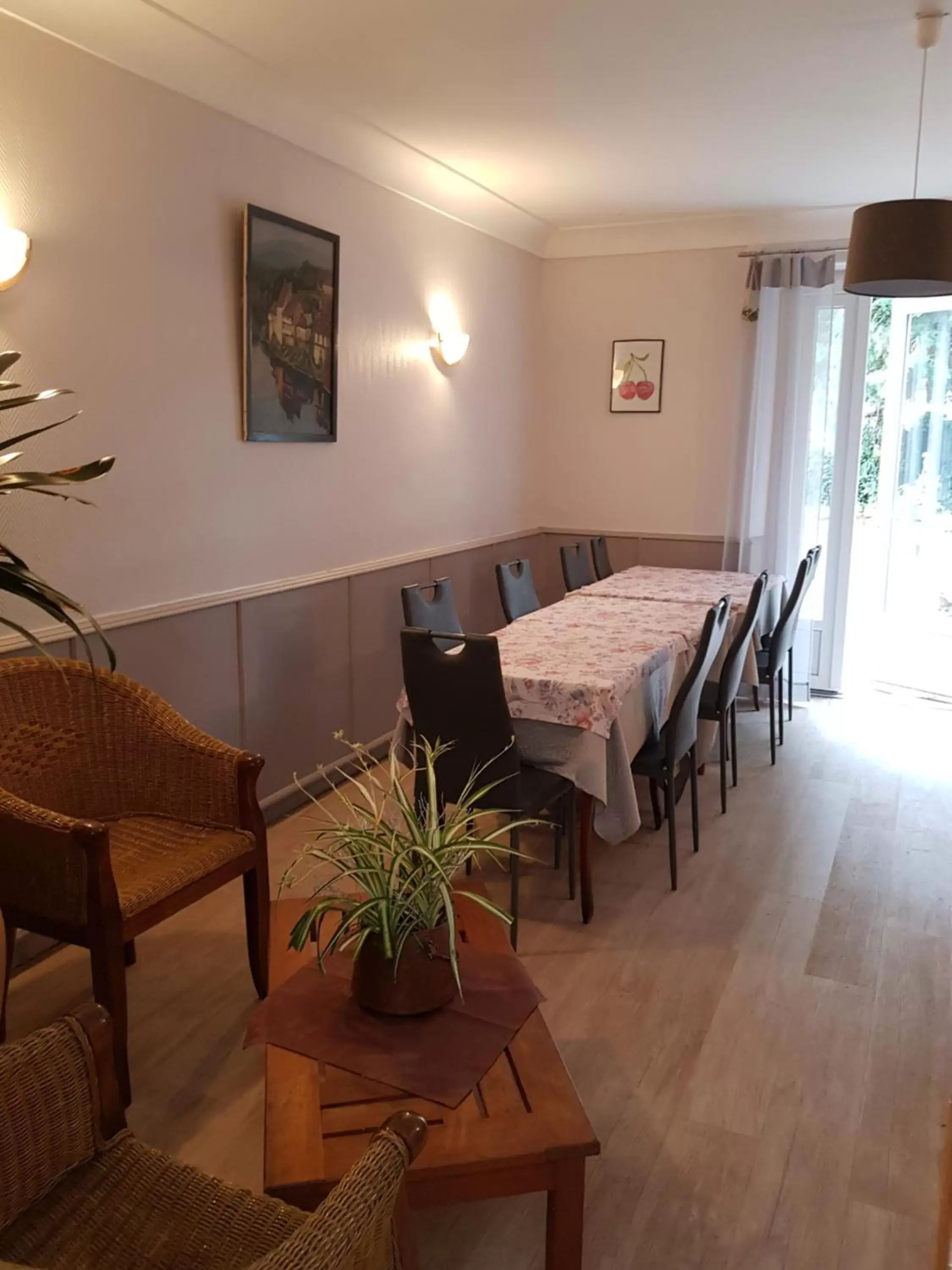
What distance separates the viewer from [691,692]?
10.5 ft

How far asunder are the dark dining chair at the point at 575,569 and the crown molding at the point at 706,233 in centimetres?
173

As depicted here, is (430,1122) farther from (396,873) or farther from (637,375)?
(637,375)

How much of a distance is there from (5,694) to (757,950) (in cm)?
216

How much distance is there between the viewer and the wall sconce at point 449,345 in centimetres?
472

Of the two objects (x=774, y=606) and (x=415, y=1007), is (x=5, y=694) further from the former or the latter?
(x=774, y=606)

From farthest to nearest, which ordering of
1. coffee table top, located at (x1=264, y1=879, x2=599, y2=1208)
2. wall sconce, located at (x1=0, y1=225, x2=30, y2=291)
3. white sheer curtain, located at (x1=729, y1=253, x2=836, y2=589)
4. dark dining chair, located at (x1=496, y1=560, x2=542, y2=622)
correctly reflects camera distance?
white sheer curtain, located at (x1=729, y1=253, x2=836, y2=589), dark dining chair, located at (x1=496, y1=560, x2=542, y2=622), wall sconce, located at (x1=0, y1=225, x2=30, y2=291), coffee table top, located at (x1=264, y1=879, x2=599, y2=1208)

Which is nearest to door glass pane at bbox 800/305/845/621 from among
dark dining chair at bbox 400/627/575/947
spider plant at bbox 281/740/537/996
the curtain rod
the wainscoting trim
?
the curtain rod

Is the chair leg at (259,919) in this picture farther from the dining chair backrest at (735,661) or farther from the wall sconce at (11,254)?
the dining chair backrest at (735,661)

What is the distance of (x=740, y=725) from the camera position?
514 centimetres

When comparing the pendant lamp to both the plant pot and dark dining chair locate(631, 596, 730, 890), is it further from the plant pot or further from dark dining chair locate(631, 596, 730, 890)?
the plant pot

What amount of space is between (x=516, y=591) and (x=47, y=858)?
275cm

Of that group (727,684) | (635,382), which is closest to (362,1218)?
(727,684)

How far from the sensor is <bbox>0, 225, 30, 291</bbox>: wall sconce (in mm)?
2467

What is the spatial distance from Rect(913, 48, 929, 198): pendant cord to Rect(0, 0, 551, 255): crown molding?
74.9 inches
